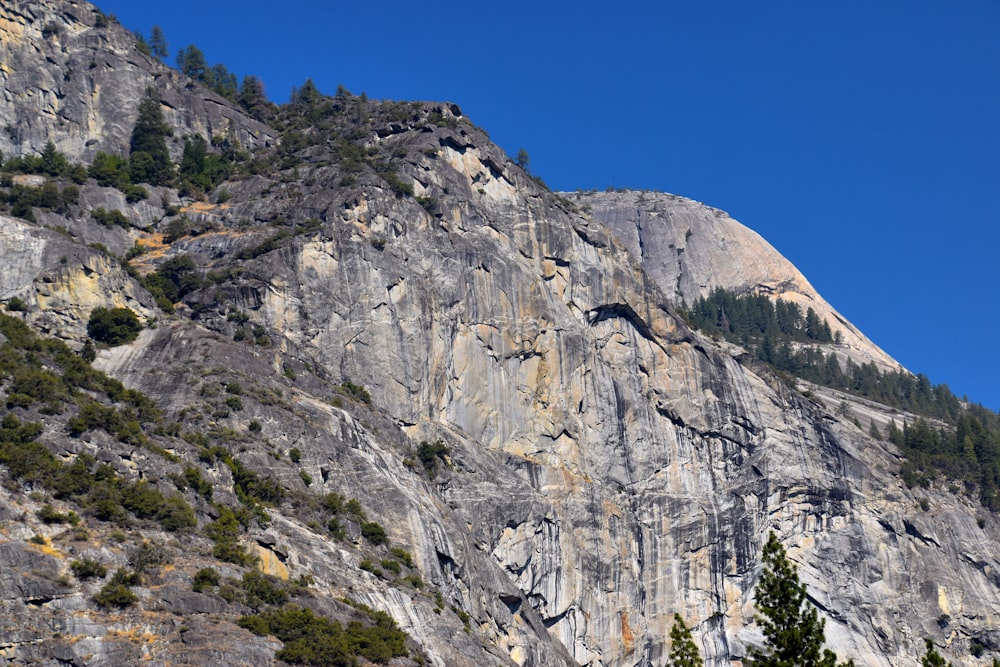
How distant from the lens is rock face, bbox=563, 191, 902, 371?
175625 mm

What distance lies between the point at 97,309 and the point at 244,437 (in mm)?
14322

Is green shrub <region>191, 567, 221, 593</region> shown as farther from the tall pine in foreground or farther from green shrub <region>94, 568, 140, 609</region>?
the tall pine in foreground

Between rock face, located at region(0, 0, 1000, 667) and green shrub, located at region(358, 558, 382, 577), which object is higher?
rock face, located at region(0, 0, 1000, 667)

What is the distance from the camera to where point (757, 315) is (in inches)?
6339

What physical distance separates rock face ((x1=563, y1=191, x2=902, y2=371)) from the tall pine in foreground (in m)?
132

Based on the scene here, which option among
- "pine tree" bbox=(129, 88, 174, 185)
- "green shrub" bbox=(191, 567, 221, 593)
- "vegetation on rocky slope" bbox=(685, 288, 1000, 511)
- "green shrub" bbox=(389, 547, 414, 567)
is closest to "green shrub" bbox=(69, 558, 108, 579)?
"green shrub" bbox=(191, 567, 221, 593)

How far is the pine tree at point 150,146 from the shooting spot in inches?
3974

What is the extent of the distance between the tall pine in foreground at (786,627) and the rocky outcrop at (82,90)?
77658mm

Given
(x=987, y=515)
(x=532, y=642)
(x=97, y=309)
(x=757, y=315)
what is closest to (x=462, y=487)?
(x=532, y=642)

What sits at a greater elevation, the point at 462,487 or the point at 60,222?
the point at 60,222

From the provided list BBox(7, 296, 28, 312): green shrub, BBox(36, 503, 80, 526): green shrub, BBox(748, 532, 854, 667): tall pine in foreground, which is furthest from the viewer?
BBox(7, 296, 28, 312): green shrub

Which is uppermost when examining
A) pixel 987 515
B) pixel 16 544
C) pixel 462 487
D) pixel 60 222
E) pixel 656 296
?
pixel 656 296

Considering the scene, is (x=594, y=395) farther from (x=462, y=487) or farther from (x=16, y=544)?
(x=16, y=544)

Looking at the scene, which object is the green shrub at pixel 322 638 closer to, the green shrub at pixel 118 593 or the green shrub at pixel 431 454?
the green shrub at pixel 118 593
